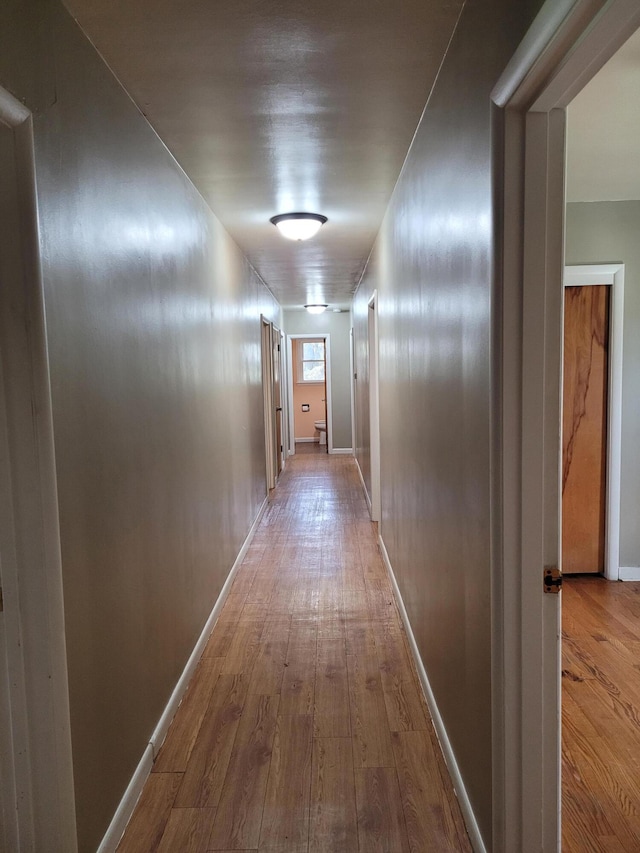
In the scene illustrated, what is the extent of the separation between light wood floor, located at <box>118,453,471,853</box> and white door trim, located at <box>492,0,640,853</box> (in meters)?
0.50

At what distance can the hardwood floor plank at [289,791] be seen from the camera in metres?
1.86

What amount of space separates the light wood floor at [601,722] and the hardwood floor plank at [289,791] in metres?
0.77

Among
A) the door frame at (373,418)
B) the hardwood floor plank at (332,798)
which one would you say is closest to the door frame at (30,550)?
the hardwood floor plank at (332,798)

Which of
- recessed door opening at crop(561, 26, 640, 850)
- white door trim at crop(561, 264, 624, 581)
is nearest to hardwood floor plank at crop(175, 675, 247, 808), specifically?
recessed door opening at crop(561, 26, 640, 850)

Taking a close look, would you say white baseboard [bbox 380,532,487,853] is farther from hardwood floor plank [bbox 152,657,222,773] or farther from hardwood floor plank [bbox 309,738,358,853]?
hardwood floor plank [bbox 152,657,222,773]

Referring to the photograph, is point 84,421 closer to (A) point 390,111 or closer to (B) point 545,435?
(B) point 545,435

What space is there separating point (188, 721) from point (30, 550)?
1.43 m

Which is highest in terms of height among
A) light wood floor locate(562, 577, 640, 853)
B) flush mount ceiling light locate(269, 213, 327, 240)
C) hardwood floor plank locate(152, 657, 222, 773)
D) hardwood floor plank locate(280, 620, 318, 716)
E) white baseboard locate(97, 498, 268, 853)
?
flush mount ceiling light locate(269, 213, 327, 240)

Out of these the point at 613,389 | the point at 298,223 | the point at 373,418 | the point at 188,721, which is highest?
the point at 298,223

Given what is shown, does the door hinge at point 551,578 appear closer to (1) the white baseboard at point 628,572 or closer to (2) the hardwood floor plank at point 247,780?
(2) the hardwood floor plank at point 247,780

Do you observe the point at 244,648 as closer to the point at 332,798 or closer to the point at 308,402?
the point at 332,798

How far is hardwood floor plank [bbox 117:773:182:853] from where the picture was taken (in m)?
1.84

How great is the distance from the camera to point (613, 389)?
13.0ft

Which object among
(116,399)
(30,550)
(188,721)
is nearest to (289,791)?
(188,721)
